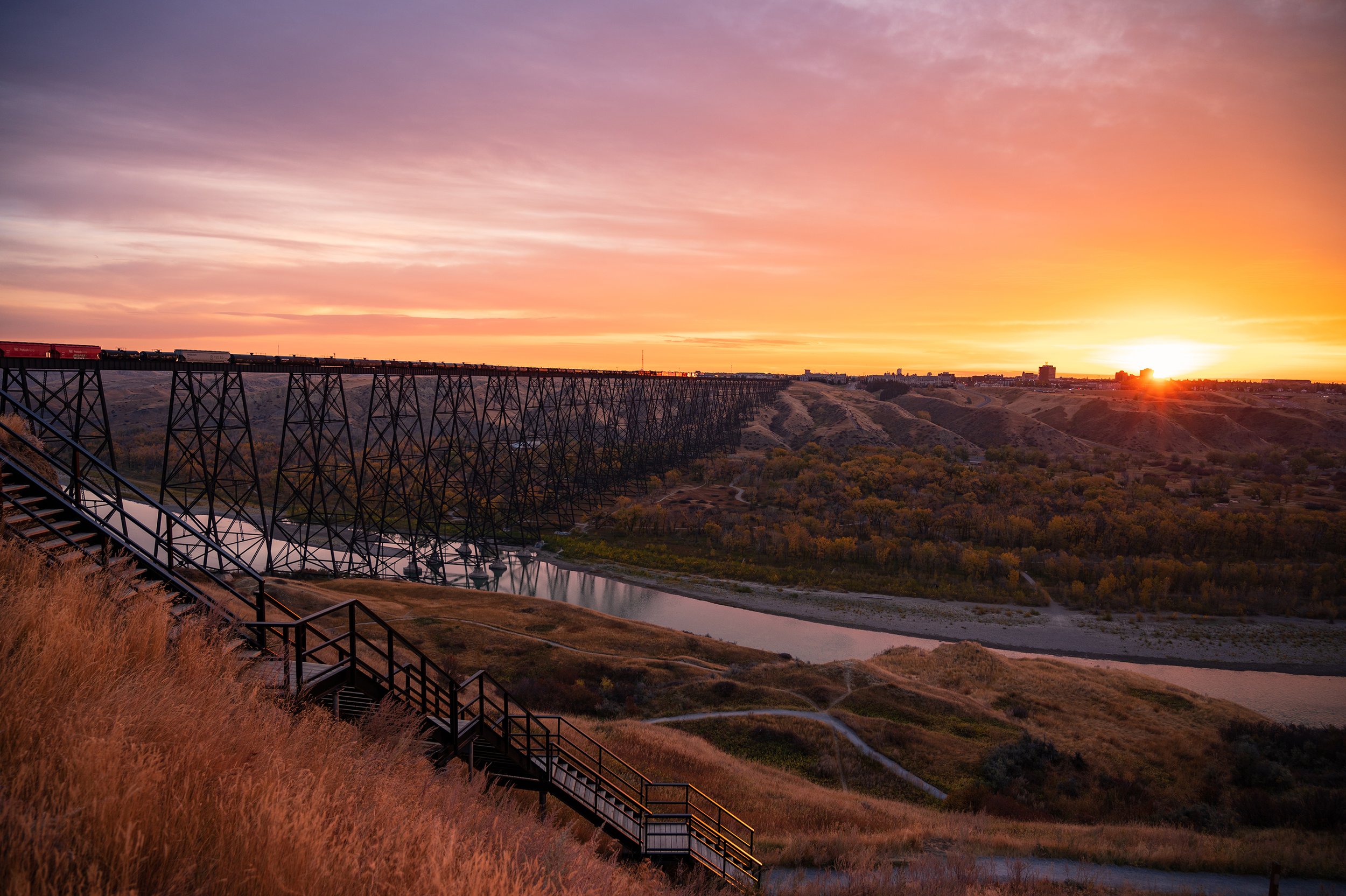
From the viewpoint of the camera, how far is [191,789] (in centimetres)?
324

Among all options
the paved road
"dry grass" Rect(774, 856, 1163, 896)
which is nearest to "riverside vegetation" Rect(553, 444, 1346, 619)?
the paved road

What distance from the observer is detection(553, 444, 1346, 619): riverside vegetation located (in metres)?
29.8

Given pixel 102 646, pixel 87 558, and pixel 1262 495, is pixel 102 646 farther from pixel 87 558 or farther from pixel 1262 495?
pixel 1262 495

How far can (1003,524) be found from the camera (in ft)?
118

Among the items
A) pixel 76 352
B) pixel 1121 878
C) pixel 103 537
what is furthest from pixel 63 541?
pixel 76 352

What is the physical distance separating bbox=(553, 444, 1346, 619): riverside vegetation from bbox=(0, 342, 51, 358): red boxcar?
71.1ft

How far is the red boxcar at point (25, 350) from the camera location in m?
16.8

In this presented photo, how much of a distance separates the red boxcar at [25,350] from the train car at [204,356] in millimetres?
3303

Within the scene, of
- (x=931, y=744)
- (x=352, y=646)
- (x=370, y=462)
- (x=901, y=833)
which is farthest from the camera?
(x=370, y=462)

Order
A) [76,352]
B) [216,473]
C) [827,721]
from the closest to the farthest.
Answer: [827,721], [76,352], [216,473]

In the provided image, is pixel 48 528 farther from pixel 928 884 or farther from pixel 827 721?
pixel 827 721

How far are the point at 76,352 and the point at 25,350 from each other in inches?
67.8

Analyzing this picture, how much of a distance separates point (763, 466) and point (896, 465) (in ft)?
32.1

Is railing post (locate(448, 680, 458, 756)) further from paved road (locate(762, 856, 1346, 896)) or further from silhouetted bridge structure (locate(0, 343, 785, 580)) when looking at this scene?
paved road (locate(762, 856, 1346, 896))
